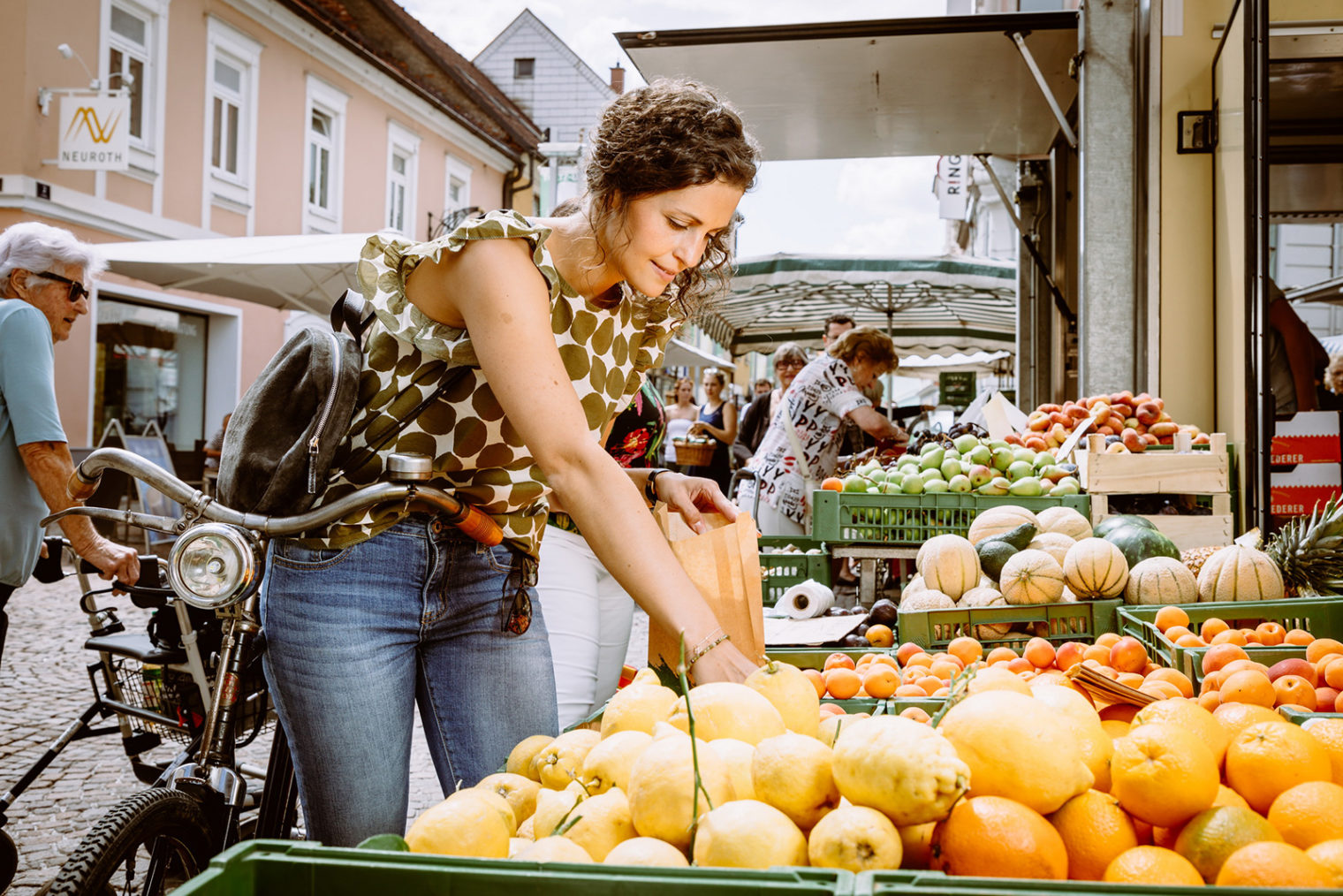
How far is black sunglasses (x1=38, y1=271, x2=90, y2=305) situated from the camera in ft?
11.4

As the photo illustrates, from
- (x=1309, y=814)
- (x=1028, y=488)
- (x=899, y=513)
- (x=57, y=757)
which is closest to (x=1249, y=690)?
(x=1309, y=814)

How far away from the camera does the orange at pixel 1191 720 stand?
4.52ft

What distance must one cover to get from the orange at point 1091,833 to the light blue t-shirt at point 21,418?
3116 millimetres

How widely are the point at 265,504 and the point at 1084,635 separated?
99.1 inches

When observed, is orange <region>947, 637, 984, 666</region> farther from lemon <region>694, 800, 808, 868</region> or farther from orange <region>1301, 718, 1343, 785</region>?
lemon <region>694, 800, 808, 868</region>

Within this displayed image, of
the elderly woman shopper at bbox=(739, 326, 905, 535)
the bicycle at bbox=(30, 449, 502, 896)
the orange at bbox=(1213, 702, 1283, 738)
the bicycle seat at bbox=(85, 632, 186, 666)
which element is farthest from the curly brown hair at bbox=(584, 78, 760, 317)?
the elderly woman shopper at bbox=(739, 326, 905, 535)

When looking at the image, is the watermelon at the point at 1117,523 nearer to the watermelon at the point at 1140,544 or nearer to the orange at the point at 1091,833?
the watermelon at the point at 1140,544

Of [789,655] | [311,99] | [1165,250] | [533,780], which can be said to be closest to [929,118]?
[1165,250]

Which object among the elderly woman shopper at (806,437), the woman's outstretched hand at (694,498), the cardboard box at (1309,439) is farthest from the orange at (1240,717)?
the cardboard box at (1309,439)

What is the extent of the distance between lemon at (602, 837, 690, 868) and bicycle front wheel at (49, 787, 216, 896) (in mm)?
1007

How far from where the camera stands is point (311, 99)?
54.3 ft

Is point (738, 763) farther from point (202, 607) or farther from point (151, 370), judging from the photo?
point (151, 370)

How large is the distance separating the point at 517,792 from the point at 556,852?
32 cm

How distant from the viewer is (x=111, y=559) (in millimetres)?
3295
